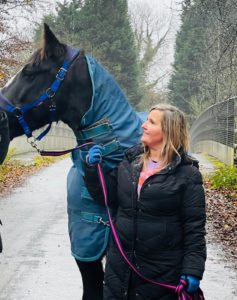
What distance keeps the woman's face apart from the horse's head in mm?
365

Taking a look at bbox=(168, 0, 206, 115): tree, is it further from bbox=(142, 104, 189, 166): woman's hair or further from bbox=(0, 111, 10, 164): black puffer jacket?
bbox=(0, 111, 10, 164): black puffer jacket

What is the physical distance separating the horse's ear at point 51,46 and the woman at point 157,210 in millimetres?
601

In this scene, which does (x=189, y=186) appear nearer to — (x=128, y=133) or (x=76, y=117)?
(x=128, y=133)

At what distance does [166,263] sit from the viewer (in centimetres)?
287

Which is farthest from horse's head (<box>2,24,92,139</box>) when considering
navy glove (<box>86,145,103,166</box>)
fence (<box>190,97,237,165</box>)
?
fence (<box>190,97,237,165</box>)

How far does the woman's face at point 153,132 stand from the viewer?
2.92 metres

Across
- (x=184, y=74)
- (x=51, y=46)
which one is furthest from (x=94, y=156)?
(x=184, y=74)

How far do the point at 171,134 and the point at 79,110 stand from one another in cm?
54

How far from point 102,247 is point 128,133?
2.22 feet

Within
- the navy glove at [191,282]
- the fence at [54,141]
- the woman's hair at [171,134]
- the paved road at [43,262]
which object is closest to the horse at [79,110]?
the woman's hair at [171,134]

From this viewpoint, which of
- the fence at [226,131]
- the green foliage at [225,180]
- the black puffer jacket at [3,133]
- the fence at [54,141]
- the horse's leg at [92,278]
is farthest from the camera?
the fence at [54,141]

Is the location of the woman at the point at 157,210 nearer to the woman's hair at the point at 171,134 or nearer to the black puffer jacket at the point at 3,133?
the woman's hair at the point at 171,134

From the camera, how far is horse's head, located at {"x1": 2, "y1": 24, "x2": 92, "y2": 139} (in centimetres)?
293

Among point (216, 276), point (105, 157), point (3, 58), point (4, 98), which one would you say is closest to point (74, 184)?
point (105, 157)
